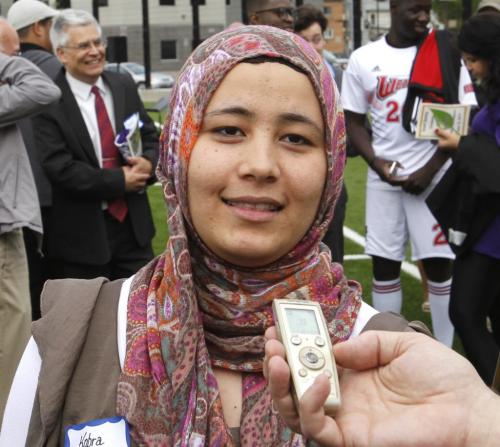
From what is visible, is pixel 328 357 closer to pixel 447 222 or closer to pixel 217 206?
pixel 217 206

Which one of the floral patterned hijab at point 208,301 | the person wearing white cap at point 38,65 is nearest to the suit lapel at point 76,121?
the person wearing white cap at point 38,65

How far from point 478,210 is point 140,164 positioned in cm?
Result: 203

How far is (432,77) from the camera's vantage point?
596 cm

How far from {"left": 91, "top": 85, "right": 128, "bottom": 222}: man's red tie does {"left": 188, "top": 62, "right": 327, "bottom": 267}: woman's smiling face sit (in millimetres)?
3530

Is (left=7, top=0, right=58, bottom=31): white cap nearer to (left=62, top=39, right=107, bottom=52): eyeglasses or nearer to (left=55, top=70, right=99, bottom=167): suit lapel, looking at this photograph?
(left=62, top=39, right=107, bottom=52): eyeglasses

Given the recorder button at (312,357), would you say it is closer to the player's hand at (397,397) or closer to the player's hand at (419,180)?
the player's hand at (397,397)

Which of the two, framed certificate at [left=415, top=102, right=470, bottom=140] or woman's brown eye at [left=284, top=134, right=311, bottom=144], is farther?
framed certificate at [left=415, top=102, right=470, bottom=140]

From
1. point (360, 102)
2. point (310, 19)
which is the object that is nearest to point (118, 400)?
point (360, 102)

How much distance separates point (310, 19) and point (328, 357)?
5894mm

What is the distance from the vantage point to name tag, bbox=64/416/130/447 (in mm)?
1923

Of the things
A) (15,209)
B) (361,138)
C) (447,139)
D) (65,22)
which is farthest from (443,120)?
(15,209)

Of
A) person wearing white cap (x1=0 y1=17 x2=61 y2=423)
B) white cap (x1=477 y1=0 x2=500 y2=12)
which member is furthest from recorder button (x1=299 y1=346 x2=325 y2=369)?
white cap (x1=477 y1=0 x2=500 y2=12)

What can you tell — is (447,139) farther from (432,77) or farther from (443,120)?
(432,77)

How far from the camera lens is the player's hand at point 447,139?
577cm
